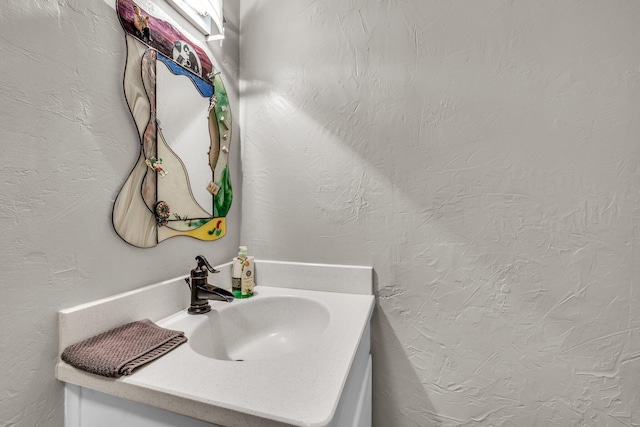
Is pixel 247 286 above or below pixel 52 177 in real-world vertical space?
below

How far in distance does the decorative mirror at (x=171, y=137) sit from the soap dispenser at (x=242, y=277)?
0.43ft

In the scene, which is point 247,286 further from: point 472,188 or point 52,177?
point 472,188

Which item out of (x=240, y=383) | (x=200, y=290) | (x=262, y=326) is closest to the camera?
(x=240, y=383)

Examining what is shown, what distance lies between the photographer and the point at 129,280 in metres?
0.78

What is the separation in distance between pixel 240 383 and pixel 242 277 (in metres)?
0.58

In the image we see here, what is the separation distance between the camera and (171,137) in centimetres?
91

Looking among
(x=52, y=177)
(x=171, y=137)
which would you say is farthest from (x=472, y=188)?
(x=52, y=177)

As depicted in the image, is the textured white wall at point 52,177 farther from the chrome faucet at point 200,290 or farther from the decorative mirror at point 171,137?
the chrome faucet at point 200,290

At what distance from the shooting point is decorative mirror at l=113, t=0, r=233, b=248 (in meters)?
0.78

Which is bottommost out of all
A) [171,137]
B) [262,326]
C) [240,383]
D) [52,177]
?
[262,326]

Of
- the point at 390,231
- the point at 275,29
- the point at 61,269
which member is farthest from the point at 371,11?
the point at 61,269

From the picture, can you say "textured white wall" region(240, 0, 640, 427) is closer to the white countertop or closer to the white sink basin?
the white sink basin

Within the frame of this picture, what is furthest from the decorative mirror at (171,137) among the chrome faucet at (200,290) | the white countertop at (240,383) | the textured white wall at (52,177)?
the white countertop at (240,383)

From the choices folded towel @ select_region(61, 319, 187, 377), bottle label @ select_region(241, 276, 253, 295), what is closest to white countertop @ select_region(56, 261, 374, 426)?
folded towel @ select_region(61, 319, 187, 377)
